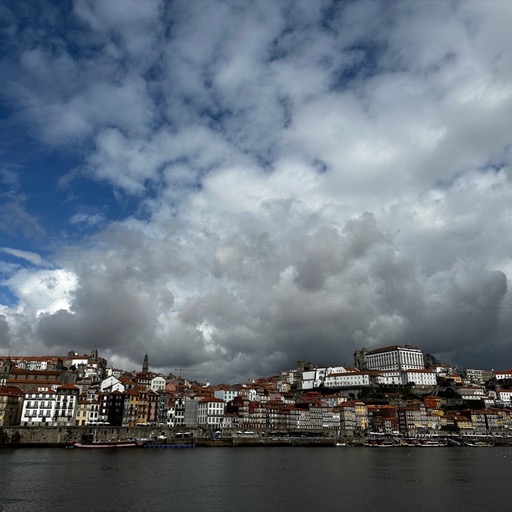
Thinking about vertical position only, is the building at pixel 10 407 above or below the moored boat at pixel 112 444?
above

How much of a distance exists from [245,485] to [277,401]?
81275 mm

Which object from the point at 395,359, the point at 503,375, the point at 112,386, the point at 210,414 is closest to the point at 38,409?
the point at 112,386

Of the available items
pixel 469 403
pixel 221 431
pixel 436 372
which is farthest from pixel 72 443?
pixel 436 372

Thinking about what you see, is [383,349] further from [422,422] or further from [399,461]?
[399,461]

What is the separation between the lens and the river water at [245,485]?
3262cm

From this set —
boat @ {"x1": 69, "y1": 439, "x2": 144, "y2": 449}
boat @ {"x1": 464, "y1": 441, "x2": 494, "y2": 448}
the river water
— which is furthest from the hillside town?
the river water

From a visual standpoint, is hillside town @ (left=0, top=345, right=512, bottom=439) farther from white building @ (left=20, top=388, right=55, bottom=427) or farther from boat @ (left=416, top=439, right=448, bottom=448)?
→ boat @ (left=416, top=439, right=448, bottom=448)

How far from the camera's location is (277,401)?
120 m

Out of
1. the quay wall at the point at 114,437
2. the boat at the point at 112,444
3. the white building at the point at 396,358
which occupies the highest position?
the white building at the point at 396,358

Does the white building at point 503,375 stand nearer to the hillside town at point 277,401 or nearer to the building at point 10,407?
the hillside town at point 277,401

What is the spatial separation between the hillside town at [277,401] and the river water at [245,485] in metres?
30.5

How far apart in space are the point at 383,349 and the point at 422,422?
47210 mm

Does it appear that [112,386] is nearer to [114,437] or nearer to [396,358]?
[114,437]

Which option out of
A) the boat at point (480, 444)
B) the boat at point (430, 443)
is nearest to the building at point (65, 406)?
the boat at point (430, 443)
